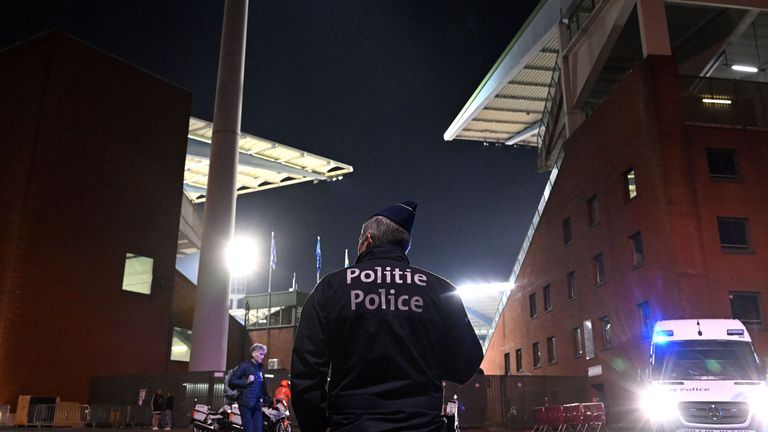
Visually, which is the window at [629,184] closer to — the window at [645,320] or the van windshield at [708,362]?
the window at [645,320]

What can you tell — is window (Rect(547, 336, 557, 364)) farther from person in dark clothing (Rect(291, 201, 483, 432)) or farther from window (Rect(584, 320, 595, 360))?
person in dark clothing (Rect(291, 201, 483, 432))

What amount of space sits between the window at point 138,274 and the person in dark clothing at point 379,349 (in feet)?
91.2

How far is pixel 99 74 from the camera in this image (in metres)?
29.4

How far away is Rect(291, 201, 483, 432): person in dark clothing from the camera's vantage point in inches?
125

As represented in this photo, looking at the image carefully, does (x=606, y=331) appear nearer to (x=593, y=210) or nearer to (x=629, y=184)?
(x=593, y=210)

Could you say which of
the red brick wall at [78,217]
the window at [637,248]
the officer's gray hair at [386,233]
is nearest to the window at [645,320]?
the window at [637,248]

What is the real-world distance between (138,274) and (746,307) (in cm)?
2388

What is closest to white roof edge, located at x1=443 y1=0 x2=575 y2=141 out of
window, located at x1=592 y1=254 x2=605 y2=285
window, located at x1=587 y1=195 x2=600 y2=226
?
window, located at x1=587 y1=195 x2=600 y2=226

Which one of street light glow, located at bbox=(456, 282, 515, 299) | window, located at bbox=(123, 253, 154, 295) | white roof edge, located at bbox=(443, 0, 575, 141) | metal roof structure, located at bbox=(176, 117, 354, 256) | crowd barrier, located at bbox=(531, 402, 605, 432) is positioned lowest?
crowd barrier, located at bbox=(531, 402, 605, 432)

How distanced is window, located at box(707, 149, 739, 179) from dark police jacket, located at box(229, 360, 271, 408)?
774 inches

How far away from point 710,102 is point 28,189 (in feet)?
85.6

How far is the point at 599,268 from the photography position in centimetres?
2997

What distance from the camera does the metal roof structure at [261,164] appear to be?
1811 inches

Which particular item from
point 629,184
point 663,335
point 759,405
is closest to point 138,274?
point 629,184
